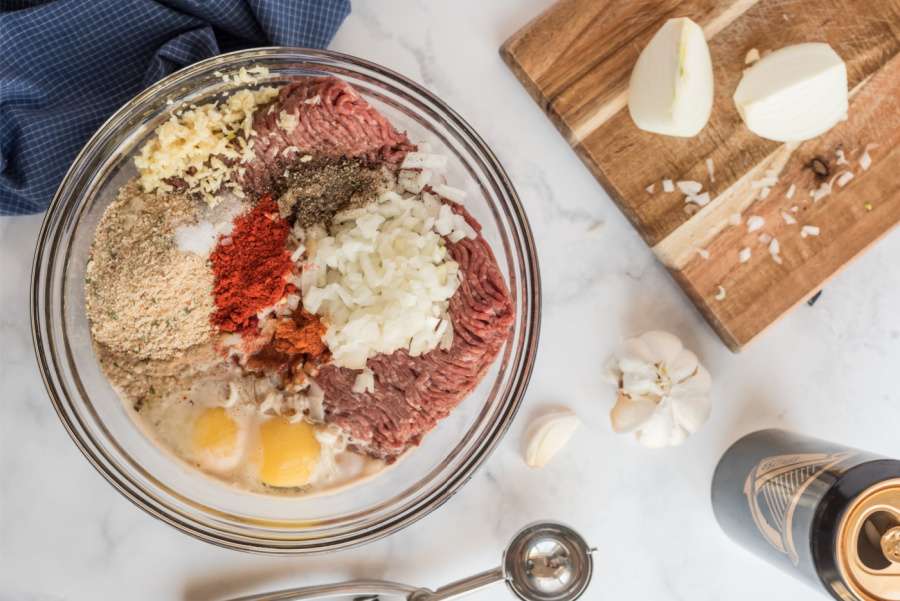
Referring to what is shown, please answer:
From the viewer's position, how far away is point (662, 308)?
1662 mm

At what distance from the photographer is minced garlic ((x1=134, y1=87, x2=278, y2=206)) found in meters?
1.35

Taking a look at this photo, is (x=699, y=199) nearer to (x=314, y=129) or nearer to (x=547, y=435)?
(x=547, y=435)

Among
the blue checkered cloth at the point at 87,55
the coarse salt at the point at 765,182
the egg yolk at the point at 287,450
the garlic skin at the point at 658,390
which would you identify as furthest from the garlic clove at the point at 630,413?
the blue checkered cloth at the point at 87,55

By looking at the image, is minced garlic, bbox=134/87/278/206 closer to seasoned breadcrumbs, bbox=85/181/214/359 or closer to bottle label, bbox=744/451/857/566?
seasoned breadcrumbs, bbox=85/181/214/359

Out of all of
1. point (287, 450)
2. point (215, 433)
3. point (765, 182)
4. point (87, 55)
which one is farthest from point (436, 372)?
point (87, 55)

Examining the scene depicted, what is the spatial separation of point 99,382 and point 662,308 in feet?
3.77

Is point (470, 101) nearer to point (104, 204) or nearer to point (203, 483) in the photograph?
point (104, 204)

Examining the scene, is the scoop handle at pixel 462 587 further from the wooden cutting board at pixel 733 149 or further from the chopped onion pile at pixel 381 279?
the wooden cutting board at pixel 733 149

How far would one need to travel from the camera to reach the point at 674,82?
1.43 m

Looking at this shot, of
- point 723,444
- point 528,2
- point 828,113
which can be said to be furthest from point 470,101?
point 723,444

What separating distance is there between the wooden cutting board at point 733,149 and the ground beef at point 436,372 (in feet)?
1.14

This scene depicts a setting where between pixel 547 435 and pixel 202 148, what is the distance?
0.87 metres

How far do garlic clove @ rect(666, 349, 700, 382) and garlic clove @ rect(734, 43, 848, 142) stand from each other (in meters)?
0.47

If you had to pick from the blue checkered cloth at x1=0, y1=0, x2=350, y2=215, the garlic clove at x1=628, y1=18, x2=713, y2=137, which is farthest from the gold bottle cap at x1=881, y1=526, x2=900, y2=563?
the blue checkered cloth at x1=0, y1=0, x2=350, y2=215
